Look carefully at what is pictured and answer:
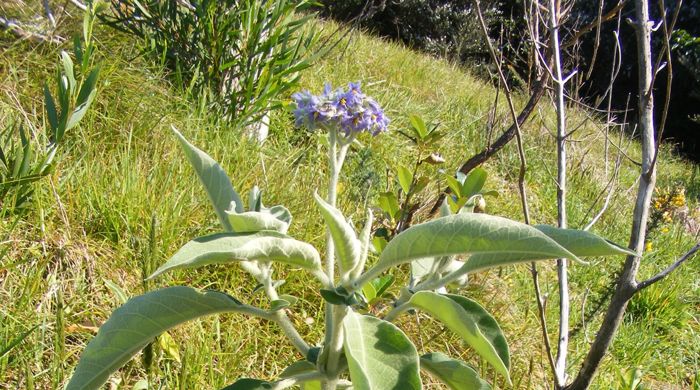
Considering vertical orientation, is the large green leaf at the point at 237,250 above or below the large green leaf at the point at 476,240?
below

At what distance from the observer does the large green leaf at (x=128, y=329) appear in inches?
31.1

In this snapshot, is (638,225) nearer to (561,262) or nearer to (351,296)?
(561,262)

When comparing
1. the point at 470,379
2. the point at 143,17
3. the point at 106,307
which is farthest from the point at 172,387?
the point at 143,17

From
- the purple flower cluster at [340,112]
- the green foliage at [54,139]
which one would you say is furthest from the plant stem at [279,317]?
the green foliage at [54,139]

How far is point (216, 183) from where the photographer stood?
3.06ft

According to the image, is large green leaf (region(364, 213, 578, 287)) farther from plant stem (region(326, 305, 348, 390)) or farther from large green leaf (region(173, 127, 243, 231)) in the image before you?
large green leaf (region(173, 127, 243, 231))

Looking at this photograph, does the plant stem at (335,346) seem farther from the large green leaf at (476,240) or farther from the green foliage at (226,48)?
the green foliage at (226,48)

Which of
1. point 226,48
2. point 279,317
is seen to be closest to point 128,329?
point 279,317

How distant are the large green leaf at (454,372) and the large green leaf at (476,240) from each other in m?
0.20

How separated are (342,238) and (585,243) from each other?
0.96 ft

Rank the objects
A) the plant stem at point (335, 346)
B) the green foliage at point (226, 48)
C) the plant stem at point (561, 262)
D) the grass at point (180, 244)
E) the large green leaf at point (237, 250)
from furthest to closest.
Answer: the green foliage at point (226, 48) < the grass at point (180, 244) < the plant stem at point (561, 262) < the plant stem at point (335, 346) < the large green leaf at point (237, 250)

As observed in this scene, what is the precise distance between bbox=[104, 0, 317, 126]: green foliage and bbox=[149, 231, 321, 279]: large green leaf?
221 cm

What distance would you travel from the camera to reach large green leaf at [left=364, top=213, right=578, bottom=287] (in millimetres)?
711

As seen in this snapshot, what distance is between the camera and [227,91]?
3062 mm
